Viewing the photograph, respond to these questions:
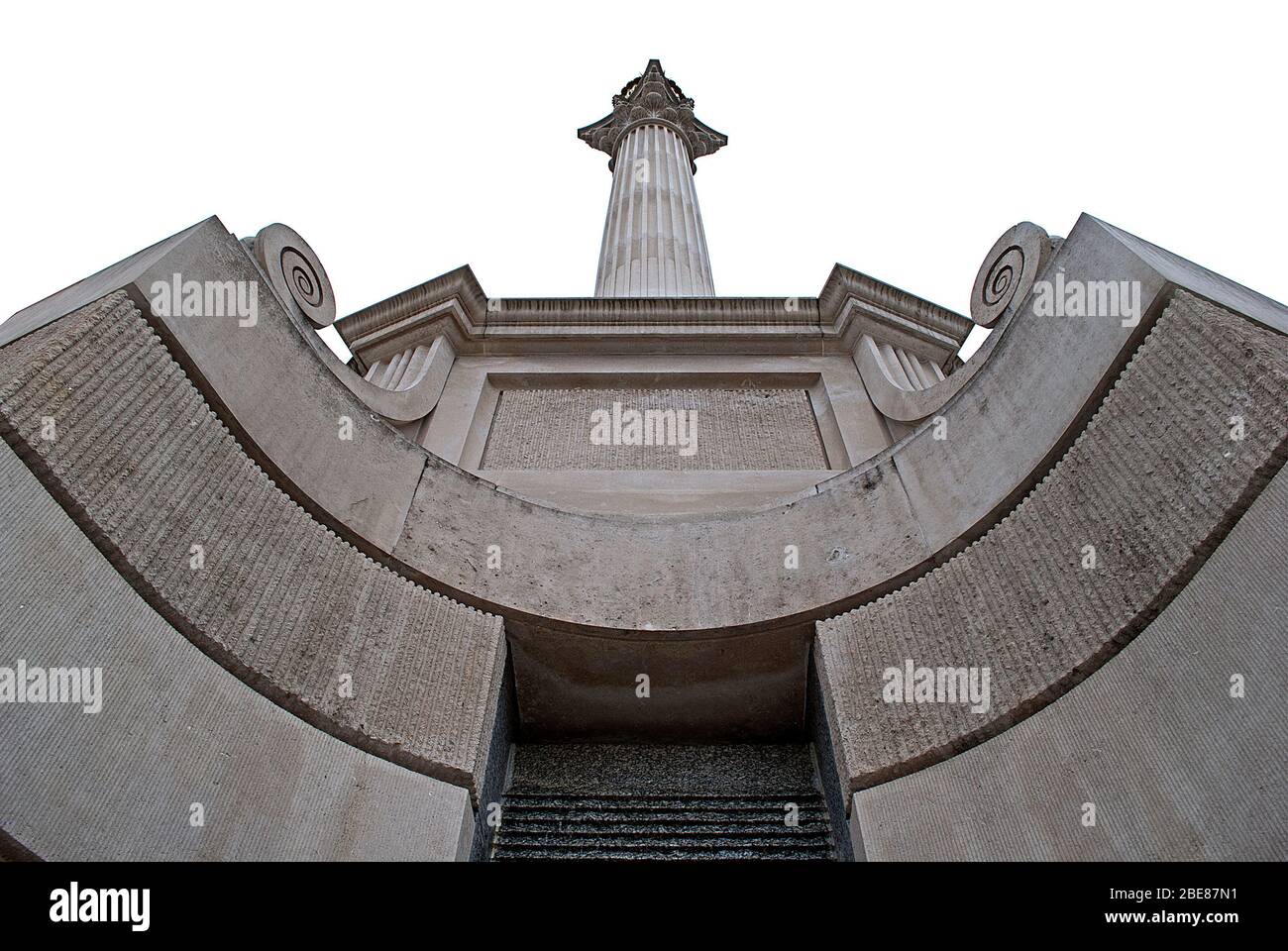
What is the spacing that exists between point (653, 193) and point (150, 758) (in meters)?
11.7

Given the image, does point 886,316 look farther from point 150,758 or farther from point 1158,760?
point 150,758

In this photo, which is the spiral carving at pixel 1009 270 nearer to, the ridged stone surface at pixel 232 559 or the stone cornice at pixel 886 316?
the stone cornice at pixel 886 316

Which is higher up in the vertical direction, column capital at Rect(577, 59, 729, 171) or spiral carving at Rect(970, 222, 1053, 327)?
column capital at Rect(577, 59, 729, 171)

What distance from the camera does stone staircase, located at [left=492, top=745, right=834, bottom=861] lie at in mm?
4766

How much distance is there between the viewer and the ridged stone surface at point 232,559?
155 inches

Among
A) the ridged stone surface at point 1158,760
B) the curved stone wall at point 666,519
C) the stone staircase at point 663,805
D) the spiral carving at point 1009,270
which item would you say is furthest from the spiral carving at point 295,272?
the ridged stone surface at point 1158,760

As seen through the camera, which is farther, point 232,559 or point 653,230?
point 653,230

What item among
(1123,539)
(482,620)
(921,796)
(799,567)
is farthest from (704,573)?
(1123,539)

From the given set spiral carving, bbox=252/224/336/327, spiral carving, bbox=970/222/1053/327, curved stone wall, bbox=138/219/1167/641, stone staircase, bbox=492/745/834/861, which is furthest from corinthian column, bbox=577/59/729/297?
stone staircase, bbox=492/745/834/861

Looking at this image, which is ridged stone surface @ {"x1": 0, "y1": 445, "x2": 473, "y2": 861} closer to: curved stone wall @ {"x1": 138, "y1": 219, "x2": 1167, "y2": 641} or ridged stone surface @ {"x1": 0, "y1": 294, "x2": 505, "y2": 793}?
ridged stone surface @ {"x1": 0, "y1": 294, "x2": 505, "y2": 793}

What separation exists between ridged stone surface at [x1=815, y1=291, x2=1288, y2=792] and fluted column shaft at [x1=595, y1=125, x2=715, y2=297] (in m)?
6.24

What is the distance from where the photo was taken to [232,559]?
4.41 metres

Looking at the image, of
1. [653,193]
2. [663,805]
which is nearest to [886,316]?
[663,805]

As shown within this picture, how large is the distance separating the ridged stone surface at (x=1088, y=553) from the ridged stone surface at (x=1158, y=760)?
0.36 ft
